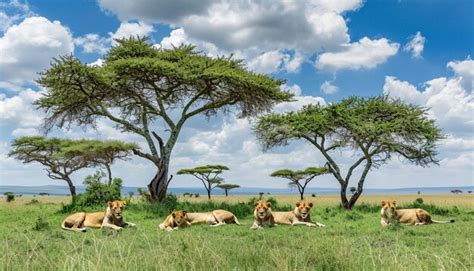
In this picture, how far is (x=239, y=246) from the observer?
727 centimetres

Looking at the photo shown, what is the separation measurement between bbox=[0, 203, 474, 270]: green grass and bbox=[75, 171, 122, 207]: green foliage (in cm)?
130

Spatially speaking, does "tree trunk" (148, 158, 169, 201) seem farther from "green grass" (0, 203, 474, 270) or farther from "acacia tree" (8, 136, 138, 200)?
"acacia tree" (8, 136, 138, 200)

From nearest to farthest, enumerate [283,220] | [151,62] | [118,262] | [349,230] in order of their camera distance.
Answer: [118,262]
[349,230]
[283,220]
[151,62]

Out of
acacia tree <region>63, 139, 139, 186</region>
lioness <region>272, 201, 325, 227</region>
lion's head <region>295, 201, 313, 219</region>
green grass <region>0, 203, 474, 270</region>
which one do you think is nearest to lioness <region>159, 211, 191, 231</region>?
green grass <region>0, 203, 474, 270</region>

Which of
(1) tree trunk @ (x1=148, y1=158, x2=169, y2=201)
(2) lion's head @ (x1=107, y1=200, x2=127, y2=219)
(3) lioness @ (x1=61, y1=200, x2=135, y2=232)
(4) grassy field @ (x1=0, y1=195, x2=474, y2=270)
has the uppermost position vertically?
(1) tree trunk @ (x1=148, y1=158, x2=169, y2=201)

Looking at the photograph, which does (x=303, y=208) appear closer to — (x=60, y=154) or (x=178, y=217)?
(x=178, y=217)

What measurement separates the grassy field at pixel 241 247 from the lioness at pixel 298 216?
2.69ft

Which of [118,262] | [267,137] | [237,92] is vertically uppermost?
[237,92]

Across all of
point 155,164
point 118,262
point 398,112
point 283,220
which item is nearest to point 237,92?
point 155,164

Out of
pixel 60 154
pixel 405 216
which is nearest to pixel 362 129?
pixel 405 216

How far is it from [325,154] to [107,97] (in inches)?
412

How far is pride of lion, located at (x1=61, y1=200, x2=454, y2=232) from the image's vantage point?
13.8 metres

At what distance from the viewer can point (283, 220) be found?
14.8m

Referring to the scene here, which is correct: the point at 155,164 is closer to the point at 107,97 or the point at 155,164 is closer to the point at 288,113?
the point at 107,97
